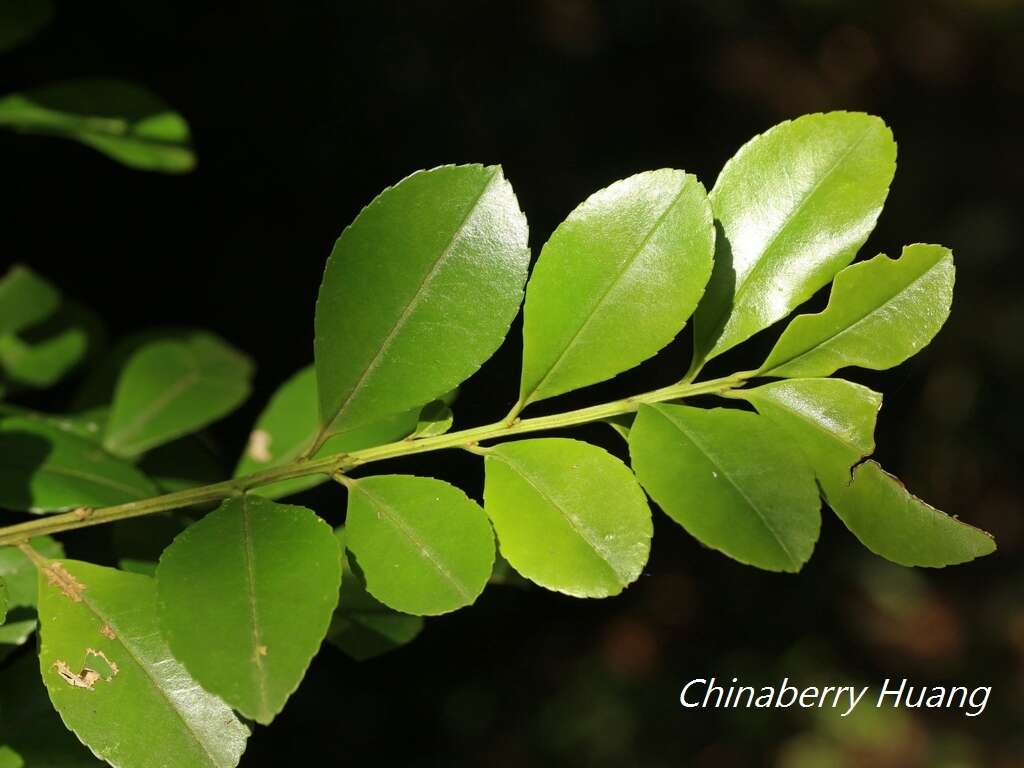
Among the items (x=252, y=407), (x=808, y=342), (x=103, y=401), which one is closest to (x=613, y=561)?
(x=808, y=342)

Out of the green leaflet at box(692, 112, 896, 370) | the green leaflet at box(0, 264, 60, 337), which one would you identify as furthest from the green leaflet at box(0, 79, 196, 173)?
the green leaflet at box(692, 112, 896, 370)

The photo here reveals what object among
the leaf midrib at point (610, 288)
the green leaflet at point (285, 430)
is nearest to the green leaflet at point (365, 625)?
the green leaflet at point (285, 430)

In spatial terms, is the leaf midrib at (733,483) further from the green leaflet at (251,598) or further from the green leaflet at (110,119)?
the green leaflet at (110,119)

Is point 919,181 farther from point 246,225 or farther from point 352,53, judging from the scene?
point 246,225

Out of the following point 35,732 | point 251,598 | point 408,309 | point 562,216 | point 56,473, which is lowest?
point 562,216

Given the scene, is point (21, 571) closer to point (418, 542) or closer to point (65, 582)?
point (65, 582)

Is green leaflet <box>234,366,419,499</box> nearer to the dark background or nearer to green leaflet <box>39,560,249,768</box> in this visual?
the dark background

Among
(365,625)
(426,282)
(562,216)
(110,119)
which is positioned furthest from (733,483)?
(562,216)
